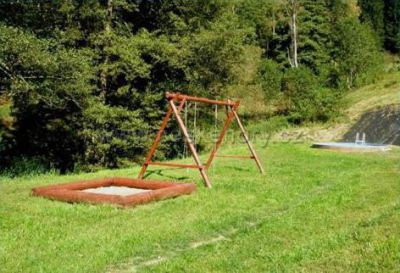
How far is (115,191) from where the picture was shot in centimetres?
921

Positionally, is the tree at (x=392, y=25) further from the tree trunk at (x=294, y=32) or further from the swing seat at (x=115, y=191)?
the swing seat at (x=115, y=191)

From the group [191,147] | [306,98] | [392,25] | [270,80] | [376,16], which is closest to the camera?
[191,147]

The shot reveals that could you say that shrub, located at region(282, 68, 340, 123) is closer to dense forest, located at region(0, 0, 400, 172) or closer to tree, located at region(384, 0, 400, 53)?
dense forest, located at region(0, 0, 400, 172)

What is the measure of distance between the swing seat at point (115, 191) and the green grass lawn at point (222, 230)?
19 cm

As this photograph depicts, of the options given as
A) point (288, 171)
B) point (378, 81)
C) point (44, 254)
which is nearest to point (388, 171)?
point (288, 171)

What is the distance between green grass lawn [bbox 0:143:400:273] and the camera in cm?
456

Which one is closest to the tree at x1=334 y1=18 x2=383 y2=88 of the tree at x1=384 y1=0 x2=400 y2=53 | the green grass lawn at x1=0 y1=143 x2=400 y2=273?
the tree at x1=384 y1=0 x2=400 y2=53

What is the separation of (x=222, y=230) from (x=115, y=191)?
3.57 meters

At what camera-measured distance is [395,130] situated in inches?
842

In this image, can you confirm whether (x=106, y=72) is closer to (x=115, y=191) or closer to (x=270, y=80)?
(x=115, y=191)

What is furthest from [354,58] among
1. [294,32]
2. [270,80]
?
[270,80]

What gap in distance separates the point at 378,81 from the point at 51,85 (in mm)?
22561

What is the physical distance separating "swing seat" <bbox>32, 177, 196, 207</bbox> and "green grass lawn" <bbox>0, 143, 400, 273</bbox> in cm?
19

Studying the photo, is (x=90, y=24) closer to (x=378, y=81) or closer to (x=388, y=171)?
(x=388, y=171)
